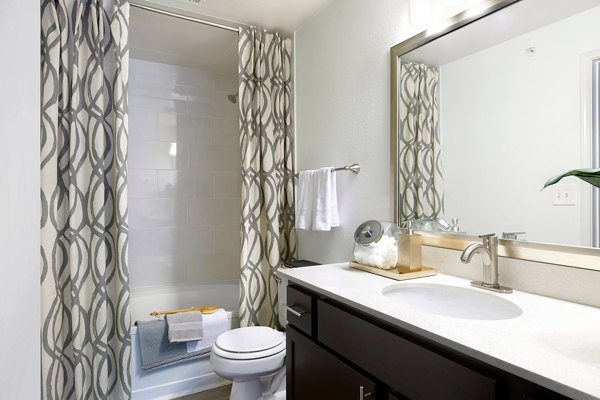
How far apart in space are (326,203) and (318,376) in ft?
3.22

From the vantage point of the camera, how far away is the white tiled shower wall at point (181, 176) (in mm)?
2793

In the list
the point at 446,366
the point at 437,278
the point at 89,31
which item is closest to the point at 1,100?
the point at 446,366

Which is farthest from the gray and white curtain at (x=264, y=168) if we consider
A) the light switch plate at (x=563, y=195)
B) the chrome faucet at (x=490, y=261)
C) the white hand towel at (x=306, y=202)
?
the light switch plate at (x=563, y=195)

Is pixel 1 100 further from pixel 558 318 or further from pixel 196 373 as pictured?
pixel 196 373

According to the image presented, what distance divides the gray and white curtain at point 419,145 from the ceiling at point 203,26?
953 mm

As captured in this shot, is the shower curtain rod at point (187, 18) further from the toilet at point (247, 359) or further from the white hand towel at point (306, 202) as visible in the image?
the toilet at point (247, 359)

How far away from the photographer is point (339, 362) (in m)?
1.02

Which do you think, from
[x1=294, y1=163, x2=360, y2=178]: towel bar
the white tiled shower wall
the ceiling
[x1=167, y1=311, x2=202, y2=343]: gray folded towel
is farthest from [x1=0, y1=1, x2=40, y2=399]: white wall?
the white tiled shower wall

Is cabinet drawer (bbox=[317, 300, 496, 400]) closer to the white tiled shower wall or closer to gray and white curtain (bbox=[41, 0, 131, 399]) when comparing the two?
Result: gray and white curtain (bbox=[41, 0, 131, 399])

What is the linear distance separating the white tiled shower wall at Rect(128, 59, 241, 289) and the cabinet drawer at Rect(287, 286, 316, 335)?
6.33 ft

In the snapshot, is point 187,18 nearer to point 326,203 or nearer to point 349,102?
point 349,102

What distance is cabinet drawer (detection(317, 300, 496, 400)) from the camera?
66 cm

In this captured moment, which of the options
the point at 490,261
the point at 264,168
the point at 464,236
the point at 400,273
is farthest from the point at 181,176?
the point at 490,261

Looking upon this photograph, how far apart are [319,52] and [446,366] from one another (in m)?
1.96
